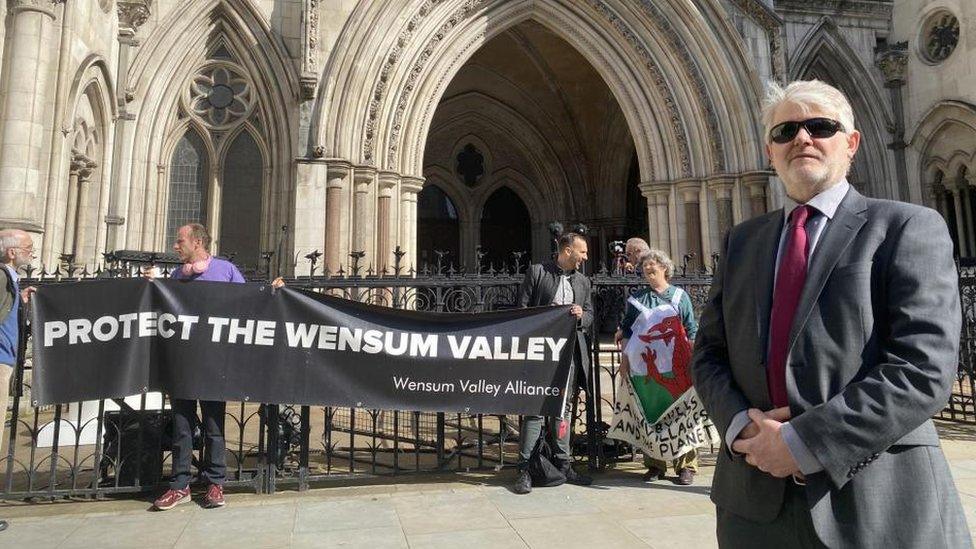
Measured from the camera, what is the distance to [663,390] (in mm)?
4730

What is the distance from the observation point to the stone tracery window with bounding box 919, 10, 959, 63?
14.0 m

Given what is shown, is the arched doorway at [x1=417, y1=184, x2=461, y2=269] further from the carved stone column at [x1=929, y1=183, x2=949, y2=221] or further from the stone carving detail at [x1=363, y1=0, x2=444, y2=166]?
the carved stone column at [x1=929, y1=183, x2=949, y2=221]

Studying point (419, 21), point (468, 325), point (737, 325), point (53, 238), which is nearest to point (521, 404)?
point (468, 325)

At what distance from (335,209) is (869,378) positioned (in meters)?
10.5

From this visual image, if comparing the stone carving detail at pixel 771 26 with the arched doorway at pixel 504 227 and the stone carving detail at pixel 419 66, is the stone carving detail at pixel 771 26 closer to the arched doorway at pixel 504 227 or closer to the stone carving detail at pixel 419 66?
the stone carving detail at pixel 419 66

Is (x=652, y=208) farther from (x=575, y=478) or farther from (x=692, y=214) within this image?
(x=575, y=478)

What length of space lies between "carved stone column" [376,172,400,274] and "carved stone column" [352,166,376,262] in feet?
0.92

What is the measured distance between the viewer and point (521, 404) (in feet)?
15.5

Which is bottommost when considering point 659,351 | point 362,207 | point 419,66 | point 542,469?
point 542,469

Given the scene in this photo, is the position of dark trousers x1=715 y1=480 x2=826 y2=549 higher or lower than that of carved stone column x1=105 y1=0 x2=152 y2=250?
lower

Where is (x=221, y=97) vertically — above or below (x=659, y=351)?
above

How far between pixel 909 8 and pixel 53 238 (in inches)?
770

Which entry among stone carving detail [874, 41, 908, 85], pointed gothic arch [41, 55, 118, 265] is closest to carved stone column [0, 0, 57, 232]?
pointed gothic arch [41, 55, 118, 265]

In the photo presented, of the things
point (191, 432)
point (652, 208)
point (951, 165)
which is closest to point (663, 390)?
point (191, 432)
